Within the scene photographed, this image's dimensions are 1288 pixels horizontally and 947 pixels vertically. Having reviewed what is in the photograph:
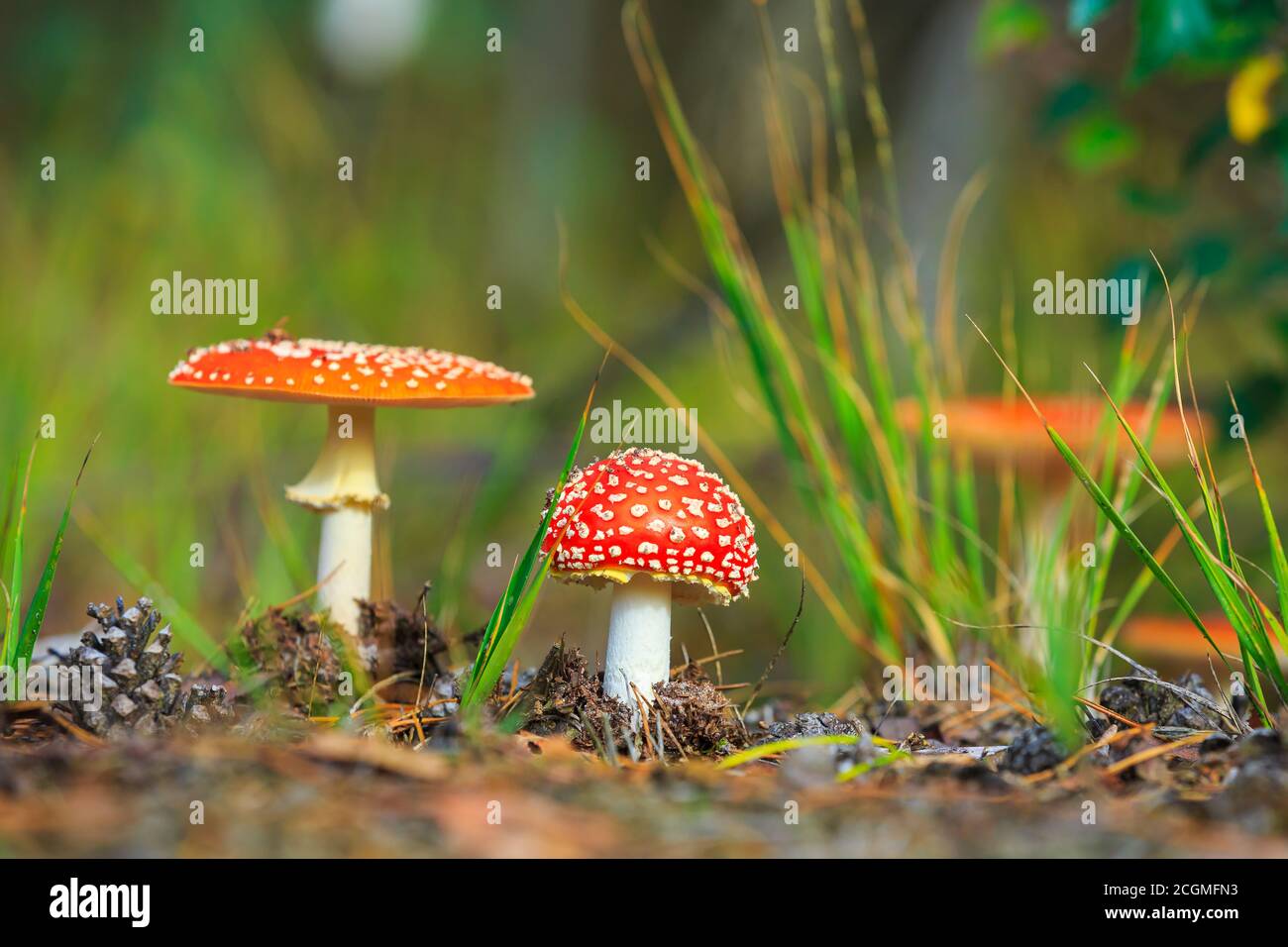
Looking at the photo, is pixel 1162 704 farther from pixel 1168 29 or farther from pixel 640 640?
pixel 1168 29

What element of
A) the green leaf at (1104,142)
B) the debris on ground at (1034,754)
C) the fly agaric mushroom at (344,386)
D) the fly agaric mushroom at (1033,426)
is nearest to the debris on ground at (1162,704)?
the debris on ground at (1034,754)

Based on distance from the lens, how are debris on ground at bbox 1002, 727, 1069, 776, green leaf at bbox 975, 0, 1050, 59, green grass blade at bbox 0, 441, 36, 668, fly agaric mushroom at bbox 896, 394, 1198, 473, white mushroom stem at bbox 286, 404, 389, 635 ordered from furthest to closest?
green leaf at bbox 975, 0, 1050, 59 < fly agaric mushroom at bbox 896, 394, 1198, 473 < white mushroom stem at bbox 286, 404, 389, 635 < green grass blade at bbox 0, 441, 36, 668 < debris on ground at bbox 1002, 727, 1069, 776

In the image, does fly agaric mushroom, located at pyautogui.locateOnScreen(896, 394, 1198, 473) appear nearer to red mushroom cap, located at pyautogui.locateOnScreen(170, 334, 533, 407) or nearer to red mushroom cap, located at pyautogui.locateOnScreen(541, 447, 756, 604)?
red mushroom cap, located at pyautogui.locateOnScreen(541, 447, 756, 604)

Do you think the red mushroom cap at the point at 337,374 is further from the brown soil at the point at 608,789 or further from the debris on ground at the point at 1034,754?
the debris on ground at the point at 1034,754


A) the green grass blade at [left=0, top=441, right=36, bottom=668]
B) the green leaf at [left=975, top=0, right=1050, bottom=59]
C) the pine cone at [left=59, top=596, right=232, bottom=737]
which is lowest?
the pine cone at [left=59, top=596, right=232, bottom=737]

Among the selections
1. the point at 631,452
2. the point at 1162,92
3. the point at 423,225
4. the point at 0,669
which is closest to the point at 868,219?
the point at 1162,92

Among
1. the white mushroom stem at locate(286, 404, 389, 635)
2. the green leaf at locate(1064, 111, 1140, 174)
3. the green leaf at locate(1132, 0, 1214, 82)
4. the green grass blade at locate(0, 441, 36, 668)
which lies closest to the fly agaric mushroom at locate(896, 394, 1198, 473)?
the green leaf at locate(1064, 111, 1140, 174)

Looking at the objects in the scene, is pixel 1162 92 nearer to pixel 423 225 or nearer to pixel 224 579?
pixel 423 225
